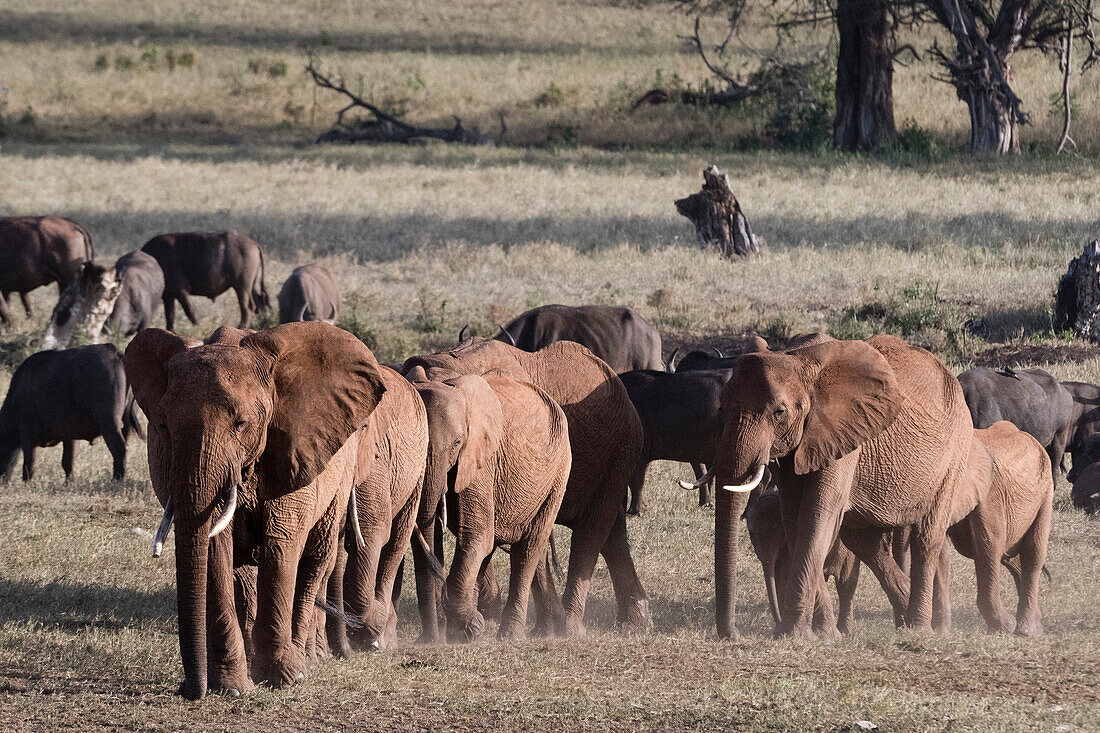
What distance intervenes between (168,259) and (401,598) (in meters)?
10.2

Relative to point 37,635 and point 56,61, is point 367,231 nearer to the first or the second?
point 37,635

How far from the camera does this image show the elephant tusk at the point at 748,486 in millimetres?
6570

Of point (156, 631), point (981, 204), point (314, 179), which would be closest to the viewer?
point (156, 631)

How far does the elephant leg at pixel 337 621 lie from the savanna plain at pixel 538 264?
0.25 metres

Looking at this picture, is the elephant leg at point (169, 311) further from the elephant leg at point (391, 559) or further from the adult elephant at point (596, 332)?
the elephant leg at point (391, 559)

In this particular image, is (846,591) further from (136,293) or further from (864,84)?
(864,84)

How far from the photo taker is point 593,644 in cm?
692

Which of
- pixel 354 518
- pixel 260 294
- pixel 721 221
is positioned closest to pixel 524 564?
pixel 354 518

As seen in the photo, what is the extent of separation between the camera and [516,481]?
23.5ft

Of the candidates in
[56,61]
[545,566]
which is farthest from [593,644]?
[56,61]

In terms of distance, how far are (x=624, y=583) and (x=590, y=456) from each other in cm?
79

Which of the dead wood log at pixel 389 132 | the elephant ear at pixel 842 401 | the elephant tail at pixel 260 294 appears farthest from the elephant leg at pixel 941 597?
the dead wood log at pixel 389 132

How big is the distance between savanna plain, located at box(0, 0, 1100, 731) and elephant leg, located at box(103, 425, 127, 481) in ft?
0.84

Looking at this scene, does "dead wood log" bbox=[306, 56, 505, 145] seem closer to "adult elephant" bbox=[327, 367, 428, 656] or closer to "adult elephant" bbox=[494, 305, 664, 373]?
"adult elephant" bbox=[494, 305, 664, 373]
